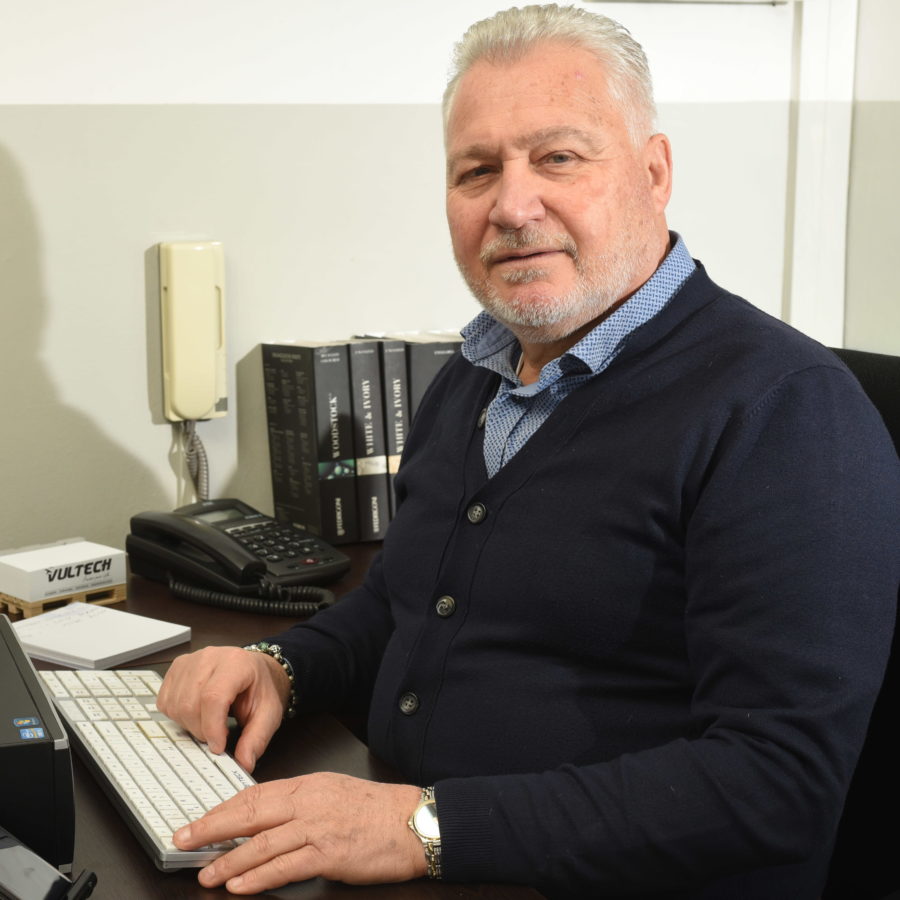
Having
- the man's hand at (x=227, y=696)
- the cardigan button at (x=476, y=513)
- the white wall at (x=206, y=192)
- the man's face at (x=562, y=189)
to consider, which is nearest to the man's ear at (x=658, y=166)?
the man's face at (x=562, y=189)

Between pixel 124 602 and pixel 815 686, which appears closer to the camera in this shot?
pixel 815 686

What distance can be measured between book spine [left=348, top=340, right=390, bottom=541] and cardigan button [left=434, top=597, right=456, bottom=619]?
26.2 inches

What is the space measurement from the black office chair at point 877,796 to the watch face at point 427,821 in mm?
485

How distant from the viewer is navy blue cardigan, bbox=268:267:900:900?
910 millimetres

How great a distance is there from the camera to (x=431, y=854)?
0.89 meters

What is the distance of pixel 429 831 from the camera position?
90 centimetres

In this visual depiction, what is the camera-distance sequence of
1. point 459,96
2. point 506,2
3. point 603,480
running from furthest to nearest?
point 506,2, point 459,96, point 603,480

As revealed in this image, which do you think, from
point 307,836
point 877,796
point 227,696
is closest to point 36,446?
point 227,696

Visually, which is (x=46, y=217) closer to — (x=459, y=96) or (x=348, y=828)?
(x=459, y=96)

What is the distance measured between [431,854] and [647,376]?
50 centimetres

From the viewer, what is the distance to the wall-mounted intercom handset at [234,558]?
5.08ft

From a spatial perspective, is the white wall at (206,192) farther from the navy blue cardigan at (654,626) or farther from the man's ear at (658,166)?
the man's ear at (658,166)

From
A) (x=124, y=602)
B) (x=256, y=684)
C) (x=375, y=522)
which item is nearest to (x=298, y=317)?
(x=375, y=522)

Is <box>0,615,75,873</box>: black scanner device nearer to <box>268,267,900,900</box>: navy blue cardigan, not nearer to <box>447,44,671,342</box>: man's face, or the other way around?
<box>268,267,900,900</box>: navy blue cardigan
